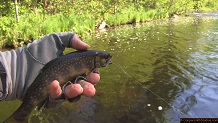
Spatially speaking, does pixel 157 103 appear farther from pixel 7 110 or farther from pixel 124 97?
pixel 7 110

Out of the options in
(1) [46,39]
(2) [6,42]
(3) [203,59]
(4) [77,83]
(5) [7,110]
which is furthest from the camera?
(2) [6,42]

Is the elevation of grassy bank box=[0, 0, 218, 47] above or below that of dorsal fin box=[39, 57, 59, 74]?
below

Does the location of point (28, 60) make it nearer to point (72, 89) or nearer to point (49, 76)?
point (49, 76)

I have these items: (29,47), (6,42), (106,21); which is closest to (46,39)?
(29,47)

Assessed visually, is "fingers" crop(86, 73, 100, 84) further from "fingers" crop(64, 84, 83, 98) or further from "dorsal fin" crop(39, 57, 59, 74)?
"dorsal fin" crop(39, 57, 59, 74)

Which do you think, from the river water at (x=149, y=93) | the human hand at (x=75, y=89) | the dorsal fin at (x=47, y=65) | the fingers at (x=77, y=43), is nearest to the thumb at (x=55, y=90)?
the human hand at (x=75, y=89)

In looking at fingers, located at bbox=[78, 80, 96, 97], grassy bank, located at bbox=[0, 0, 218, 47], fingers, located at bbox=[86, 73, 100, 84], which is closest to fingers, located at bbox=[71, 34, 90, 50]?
fingers, located at bbox=[86, 73, 100, 84]

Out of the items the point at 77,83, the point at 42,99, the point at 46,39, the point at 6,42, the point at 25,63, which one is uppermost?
the point at 46,39
